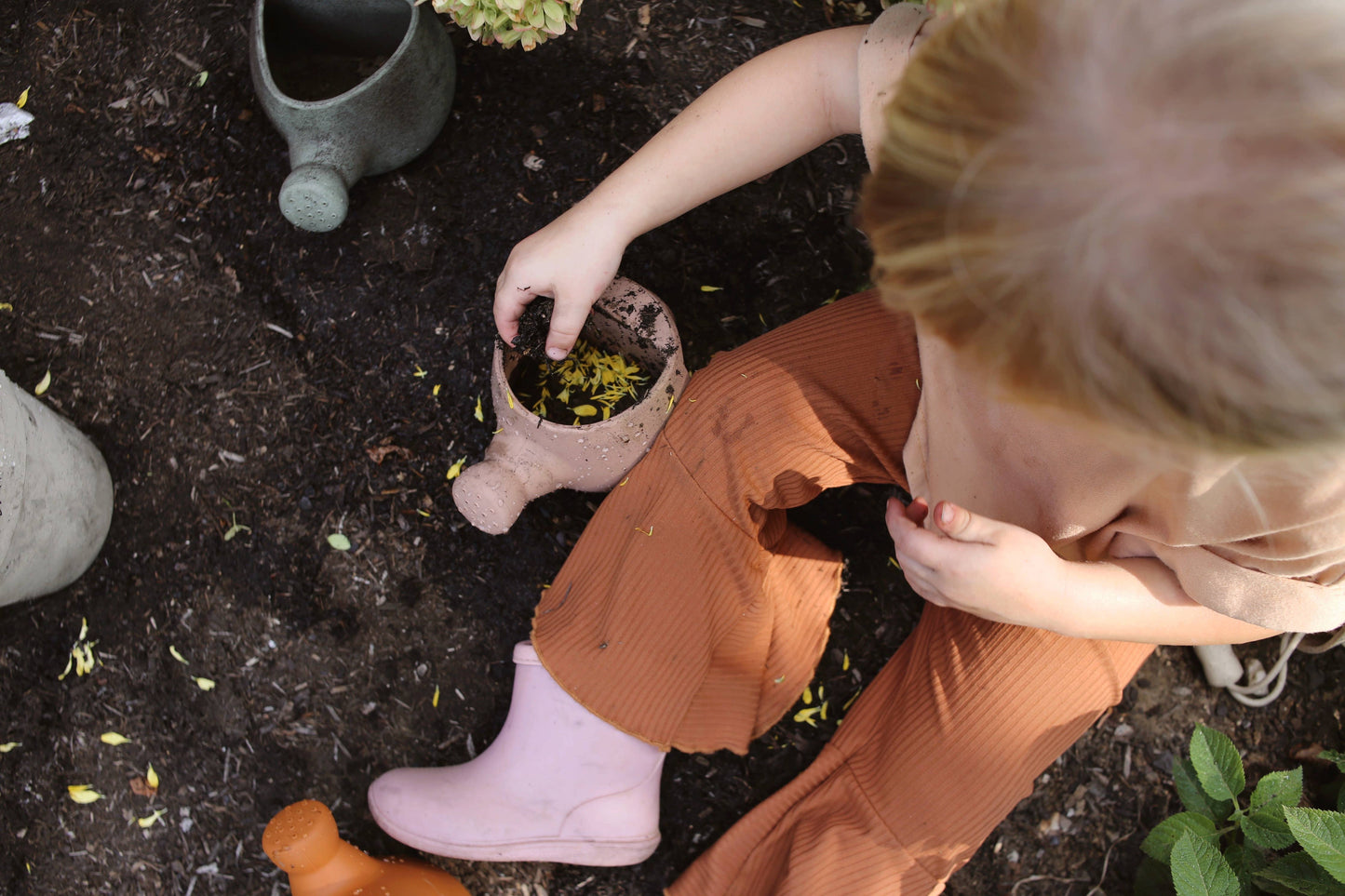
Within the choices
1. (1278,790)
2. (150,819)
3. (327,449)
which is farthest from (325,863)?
(1278,790)

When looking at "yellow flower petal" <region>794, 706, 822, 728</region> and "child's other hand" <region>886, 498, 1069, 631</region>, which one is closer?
"child's other hand" <region>886, 498, 1069, 631</region>

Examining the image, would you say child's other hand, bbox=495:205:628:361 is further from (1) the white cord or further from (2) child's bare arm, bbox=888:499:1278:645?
(1) the white cord

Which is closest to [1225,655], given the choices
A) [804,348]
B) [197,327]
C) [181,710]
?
[804,348]

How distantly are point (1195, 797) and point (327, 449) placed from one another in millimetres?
1619

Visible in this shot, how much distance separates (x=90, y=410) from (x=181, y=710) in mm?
573

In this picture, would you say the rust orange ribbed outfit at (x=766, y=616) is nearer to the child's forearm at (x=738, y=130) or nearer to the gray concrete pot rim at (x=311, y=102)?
the child's forearm at (x=738, y=130)

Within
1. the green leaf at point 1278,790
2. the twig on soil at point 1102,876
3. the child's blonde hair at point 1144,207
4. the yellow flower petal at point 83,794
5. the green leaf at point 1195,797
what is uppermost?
the child's blonde hair at point 1144,207

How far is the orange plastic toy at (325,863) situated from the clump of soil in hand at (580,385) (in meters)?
0.70

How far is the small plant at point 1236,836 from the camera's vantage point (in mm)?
1239

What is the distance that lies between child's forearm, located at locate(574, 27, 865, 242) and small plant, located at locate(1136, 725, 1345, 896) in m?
1.13

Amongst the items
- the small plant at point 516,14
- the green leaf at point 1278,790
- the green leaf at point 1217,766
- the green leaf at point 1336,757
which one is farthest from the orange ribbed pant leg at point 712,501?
the green leaf at point 1336,757

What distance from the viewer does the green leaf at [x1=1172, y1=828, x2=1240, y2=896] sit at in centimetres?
126

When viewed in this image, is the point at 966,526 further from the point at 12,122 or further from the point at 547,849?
the point at 12,122

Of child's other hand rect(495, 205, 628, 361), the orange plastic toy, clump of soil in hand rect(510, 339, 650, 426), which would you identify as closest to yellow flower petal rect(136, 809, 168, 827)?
the orange plastic toy
